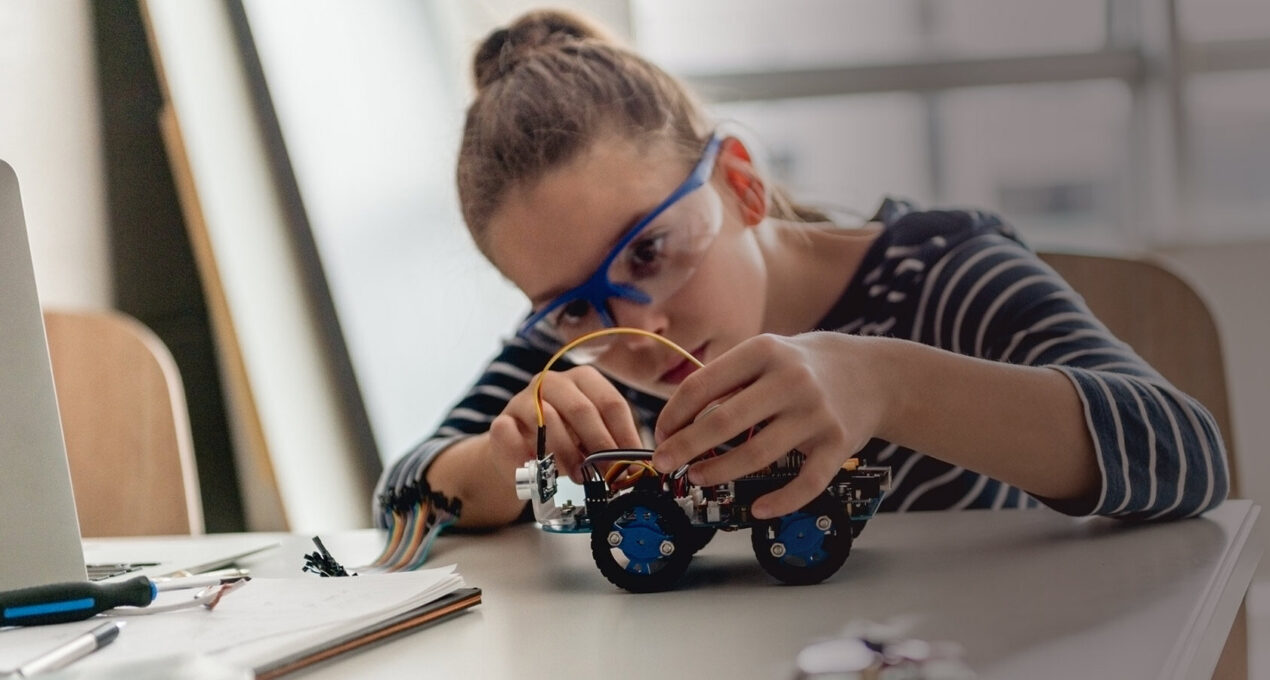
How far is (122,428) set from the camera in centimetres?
114

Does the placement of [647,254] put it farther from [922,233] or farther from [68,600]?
[68,600]

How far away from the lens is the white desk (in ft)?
1.35

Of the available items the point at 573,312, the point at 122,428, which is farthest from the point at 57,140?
the point at 573,312

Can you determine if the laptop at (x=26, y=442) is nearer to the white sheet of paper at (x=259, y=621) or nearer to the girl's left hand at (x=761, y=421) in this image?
the white sheet of paper at (x=259, y=621)

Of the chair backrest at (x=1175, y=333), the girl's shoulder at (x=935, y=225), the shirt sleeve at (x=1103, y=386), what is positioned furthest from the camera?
the girl's shoulder at (x=935, y=225)

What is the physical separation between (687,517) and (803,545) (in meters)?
0.06

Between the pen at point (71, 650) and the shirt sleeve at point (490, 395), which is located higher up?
the pen at point (71, 650)

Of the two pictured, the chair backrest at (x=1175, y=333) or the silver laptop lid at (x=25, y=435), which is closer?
the silver laptop lid at (x=25, y=435)

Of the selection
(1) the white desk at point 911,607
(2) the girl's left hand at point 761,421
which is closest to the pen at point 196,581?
(1) the white desk at point 911,607

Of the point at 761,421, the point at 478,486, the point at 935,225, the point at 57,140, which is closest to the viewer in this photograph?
the point at 761,421

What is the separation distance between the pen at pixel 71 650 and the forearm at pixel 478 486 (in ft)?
0.95

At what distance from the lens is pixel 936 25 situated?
151 centimetres

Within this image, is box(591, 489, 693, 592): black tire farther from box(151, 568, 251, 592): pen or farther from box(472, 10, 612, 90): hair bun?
box(472, 10, 612, 90): hair bun

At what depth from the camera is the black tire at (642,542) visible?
52cm
